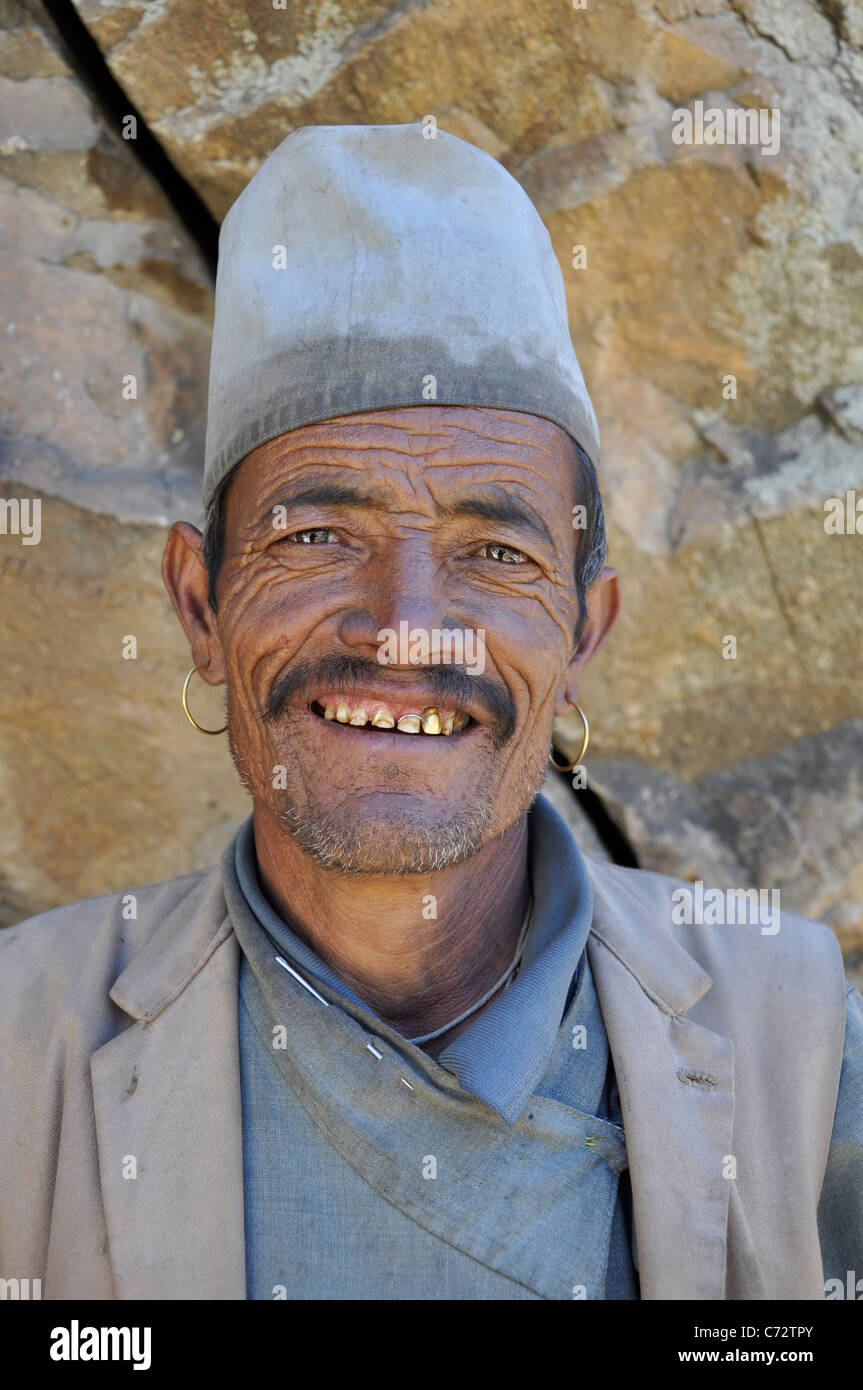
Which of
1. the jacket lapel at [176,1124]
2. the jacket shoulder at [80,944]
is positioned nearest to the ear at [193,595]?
the jacket shoulder at [80,944]

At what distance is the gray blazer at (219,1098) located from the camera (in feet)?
6.79

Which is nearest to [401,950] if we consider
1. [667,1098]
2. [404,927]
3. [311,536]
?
[404,927]

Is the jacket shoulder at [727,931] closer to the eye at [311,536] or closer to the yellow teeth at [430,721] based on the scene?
the yellow teeth at [430,721]

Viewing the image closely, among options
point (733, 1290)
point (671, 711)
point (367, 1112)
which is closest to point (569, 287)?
point (671, 711)

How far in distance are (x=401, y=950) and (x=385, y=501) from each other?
0.78m

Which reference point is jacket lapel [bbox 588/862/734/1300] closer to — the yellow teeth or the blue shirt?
the blue shirt

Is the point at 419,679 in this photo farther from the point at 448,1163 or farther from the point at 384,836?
the point at 448,1163

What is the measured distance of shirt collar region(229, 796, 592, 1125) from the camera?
2.10m

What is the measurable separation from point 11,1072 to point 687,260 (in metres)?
2.13

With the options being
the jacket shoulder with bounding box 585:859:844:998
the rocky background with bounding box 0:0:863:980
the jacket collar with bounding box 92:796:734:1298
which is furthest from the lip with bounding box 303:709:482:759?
the rocky background with bounding box 0:0:863:980

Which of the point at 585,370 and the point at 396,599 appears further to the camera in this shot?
the point at 585,370

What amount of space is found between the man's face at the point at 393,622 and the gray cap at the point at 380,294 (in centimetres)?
5

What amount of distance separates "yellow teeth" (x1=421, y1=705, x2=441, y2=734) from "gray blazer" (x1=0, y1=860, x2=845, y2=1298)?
516 millimetres

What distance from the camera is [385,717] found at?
223 cm
